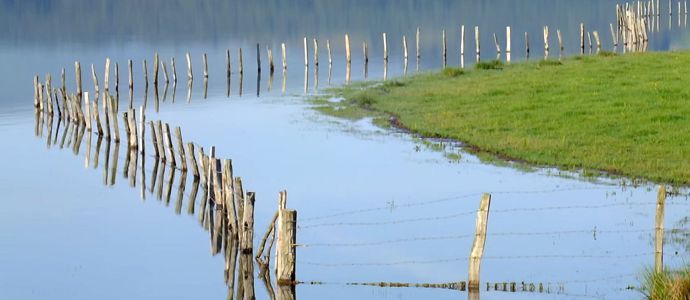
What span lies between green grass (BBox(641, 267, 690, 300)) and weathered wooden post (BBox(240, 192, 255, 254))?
258 inches

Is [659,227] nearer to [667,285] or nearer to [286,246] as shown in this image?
[667,285]

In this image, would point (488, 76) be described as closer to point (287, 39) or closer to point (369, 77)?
point (369, 77)

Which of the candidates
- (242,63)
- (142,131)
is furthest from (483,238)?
(242,63)

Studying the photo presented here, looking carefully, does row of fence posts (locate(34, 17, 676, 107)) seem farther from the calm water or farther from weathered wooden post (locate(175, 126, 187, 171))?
weathered wooden post (locate(175, 126, 187, 171))

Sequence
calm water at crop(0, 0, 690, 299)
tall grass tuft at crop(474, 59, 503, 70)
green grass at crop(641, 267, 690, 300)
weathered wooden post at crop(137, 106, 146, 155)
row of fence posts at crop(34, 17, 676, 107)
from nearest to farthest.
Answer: green grass at crop(641, 267, 690, 300) < calm water at crop(0, 0, 690, 299) < weathered wooden post at crop(137, 106, 146, 155) < row of fence posts at crop(34, 17, 676, 107) < tall grass tuft at crop(474, 59, 503, 70)

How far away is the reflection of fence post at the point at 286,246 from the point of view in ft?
63.2

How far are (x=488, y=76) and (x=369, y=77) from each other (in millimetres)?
10920

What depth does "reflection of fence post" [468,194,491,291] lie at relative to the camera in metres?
18.1

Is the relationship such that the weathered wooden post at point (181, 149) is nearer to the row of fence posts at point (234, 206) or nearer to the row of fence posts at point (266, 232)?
the row of fence posts at point (234, 206)

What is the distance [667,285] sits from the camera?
16859mm

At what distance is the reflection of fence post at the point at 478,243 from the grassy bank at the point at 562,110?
9.03 m

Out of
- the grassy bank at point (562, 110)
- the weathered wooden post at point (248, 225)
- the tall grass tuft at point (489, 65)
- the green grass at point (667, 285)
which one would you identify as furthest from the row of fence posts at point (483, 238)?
the tall grass tuft at point (489, 65)

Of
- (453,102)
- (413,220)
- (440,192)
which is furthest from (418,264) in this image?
(453,102)

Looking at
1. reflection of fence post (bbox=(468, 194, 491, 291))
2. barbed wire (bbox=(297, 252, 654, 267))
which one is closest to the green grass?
reflection of fence post (bbox=(468, 194, 491, 291))
